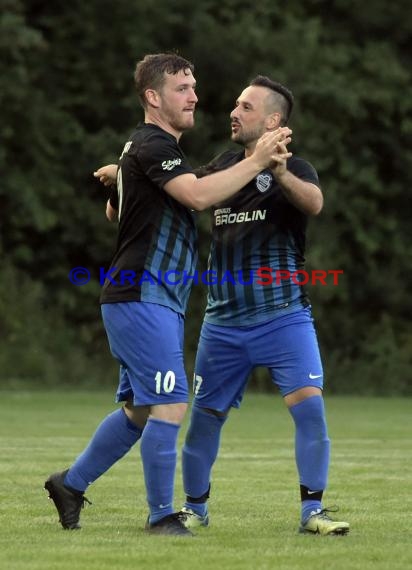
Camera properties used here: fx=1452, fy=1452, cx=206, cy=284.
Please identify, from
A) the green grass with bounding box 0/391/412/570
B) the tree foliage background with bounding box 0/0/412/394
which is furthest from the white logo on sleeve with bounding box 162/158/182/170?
the tree foliage background with bounding box 0/0/412/394

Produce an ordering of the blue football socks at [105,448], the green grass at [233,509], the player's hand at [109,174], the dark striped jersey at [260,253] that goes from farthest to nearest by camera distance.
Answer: the player's hand at [109,174], the dark striped jersey at [260,253], the blue football socks at [105,448], the green grass at [233,509]

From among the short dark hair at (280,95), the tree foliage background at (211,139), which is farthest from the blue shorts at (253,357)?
the tree foliage background at (211,139)

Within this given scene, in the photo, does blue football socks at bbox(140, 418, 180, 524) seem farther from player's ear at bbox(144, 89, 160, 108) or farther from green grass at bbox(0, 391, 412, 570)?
player's ear at bbox(144, 89, 160, 108)

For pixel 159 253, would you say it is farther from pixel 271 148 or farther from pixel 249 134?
pixel 249 134

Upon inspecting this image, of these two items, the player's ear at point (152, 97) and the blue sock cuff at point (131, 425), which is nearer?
the player's ear at point (152, 97)

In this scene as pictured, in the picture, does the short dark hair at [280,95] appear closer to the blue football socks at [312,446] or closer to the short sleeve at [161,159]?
the short sleeve at [161,159]

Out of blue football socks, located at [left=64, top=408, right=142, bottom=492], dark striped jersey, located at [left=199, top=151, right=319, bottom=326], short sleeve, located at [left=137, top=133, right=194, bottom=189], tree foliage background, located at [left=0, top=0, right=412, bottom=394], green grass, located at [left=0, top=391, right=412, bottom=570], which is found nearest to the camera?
green grass, located at [left=0, top=391, right=412, bottom=570]

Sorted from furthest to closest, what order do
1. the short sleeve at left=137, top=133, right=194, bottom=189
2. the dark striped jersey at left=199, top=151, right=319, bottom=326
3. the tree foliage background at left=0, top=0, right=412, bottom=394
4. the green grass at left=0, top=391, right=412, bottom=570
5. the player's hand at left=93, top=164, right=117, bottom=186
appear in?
the tree foliage background at left=0, top=0, right=412, bottom=394 < the player's hand at left=93, top=164, right=117, bottom=186 < the dark striped jersey at left=199, top=151, right=319, bottom=326 < the short sleeve at left=137, top=133, right=194, bottom=189 < the green grass at left=0, top=391, right=412, bottom=570

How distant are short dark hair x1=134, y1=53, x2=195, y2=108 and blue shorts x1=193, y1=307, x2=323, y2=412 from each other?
49.0 inches

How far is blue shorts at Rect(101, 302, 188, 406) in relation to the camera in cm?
652

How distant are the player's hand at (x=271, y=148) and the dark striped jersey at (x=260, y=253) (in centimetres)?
38

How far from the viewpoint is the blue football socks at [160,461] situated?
21.4ft

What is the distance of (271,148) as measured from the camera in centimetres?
653

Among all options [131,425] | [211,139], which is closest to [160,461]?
[131,425]
